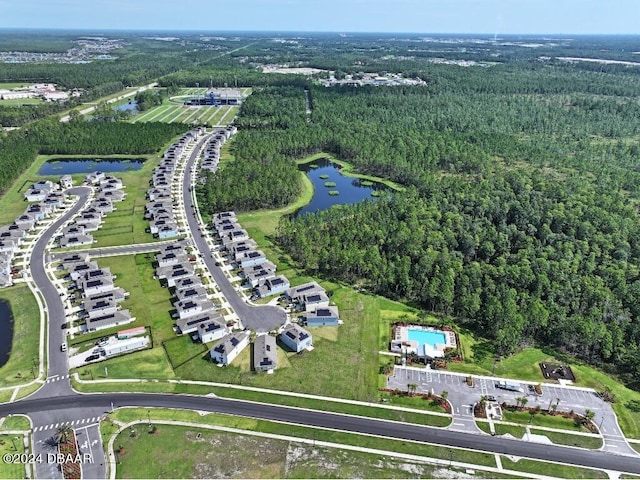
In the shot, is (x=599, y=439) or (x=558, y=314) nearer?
(x=599, y=439)

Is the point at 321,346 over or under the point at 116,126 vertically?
under

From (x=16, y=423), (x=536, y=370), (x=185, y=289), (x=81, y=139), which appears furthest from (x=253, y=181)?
(x=81, y=139)

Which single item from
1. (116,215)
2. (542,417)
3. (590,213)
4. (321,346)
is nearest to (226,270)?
(321,346)

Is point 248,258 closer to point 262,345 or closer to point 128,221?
point 262,345

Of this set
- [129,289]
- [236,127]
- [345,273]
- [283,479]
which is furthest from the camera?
[236,127]

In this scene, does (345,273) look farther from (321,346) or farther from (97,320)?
(97,320)

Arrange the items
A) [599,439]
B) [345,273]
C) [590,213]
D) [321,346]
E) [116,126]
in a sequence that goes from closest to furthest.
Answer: [599,439] < [321,346] < [345,273] < [590,213] < [116,126]
